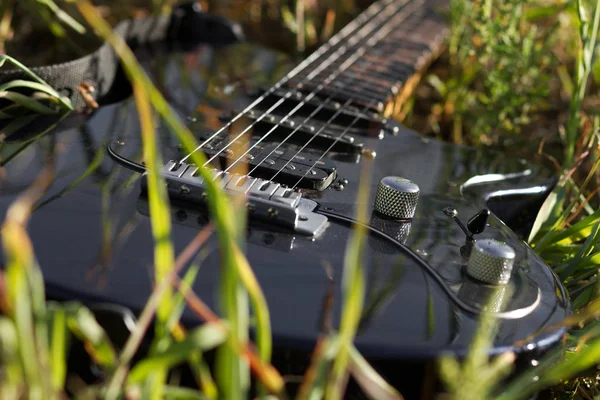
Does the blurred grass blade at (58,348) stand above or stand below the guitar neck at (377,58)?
above

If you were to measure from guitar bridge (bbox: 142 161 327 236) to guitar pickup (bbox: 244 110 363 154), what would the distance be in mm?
293

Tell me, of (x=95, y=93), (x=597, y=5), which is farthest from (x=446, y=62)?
(x=95, y=93)

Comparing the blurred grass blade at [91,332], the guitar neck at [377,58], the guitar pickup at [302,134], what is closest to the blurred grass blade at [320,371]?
the blurred grass blade at [91,332]

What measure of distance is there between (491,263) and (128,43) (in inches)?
50.5

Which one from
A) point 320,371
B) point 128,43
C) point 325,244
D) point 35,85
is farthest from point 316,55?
point 320,371

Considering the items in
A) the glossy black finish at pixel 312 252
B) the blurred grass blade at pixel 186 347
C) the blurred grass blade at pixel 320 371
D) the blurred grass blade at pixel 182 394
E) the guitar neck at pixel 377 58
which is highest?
the blurred grass blade at pixel 186 347

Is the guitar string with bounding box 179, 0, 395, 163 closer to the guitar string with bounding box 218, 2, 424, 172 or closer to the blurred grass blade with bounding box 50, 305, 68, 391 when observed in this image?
the guitar string with bounding box 218, 2, 424, 172

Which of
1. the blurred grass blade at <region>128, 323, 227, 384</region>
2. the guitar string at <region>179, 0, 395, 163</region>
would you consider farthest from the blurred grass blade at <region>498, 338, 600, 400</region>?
the guitar string at <region>179, 0, 395, 163</region>

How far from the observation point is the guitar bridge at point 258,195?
116 centimetres

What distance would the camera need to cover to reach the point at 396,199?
4.11 feet

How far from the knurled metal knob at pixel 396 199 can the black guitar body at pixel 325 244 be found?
16 millimetres

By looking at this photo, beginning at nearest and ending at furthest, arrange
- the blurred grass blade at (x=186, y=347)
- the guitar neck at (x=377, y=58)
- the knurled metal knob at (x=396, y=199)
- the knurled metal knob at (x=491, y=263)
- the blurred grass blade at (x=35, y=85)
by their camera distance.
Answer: the blurred grass blade at (x=186, y=347) < the knurled metal knob at (x=491, y=263) < the knurled metal knob at (x=396, y=199) < the blurred grass blade at (x=35, y=85) < the guitar neck at (x=377, y=58)

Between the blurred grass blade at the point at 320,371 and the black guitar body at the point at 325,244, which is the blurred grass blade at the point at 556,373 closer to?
the black guitar body at the point at 325,244

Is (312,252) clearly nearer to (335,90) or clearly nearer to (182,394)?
(182,394)
